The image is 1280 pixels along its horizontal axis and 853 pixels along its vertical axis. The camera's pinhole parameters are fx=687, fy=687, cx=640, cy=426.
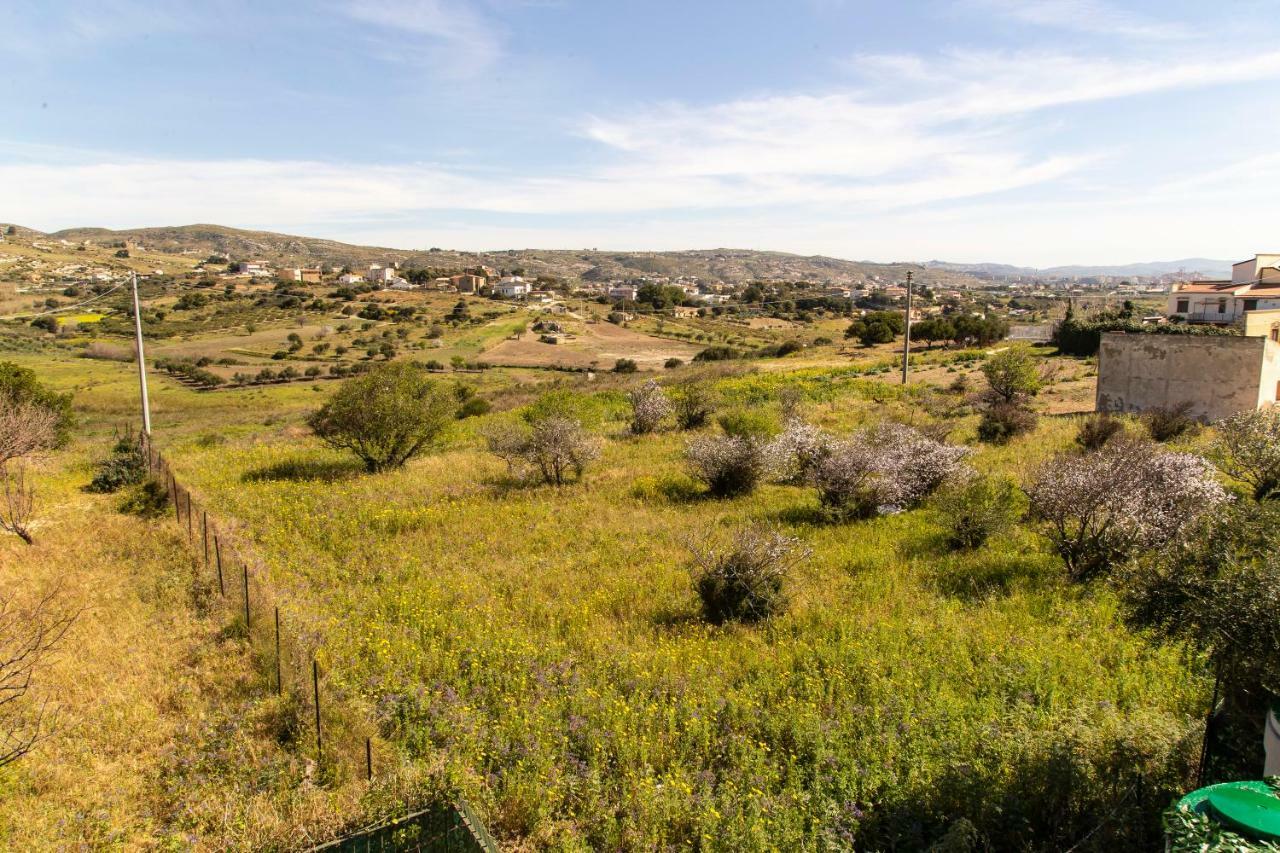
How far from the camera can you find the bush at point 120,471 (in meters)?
18.1

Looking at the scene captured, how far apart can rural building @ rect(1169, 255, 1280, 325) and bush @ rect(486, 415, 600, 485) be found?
183 feet

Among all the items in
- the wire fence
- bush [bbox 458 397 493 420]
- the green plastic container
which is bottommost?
bush [bbox 458 397 493 420]

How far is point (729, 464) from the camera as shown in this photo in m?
16.4

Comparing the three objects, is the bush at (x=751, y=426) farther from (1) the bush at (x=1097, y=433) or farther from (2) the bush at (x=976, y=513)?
(1) the bush at (x=1097, y=433)

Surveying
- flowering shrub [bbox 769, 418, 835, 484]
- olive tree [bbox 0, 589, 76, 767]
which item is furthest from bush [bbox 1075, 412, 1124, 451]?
olive tree [bbox 0, 589, 76, 767]

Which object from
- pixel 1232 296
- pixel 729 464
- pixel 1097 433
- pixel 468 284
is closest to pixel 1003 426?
pixel 1097 433

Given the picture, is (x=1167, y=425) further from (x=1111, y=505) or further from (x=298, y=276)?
(x=298, y=276)

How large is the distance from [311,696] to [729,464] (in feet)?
35.9

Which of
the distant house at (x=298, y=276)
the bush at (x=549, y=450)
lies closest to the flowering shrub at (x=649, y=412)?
the bush at (x=549, y=450)

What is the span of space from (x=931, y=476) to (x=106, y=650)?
15092 millimetres

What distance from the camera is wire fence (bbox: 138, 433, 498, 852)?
17.3 ft

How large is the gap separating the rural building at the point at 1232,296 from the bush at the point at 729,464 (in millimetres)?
53244

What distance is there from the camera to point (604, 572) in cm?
1155

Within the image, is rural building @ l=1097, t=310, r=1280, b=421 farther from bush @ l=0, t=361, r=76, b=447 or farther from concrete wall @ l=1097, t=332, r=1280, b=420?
bush @ l=0, t=361, r=76, b=447
